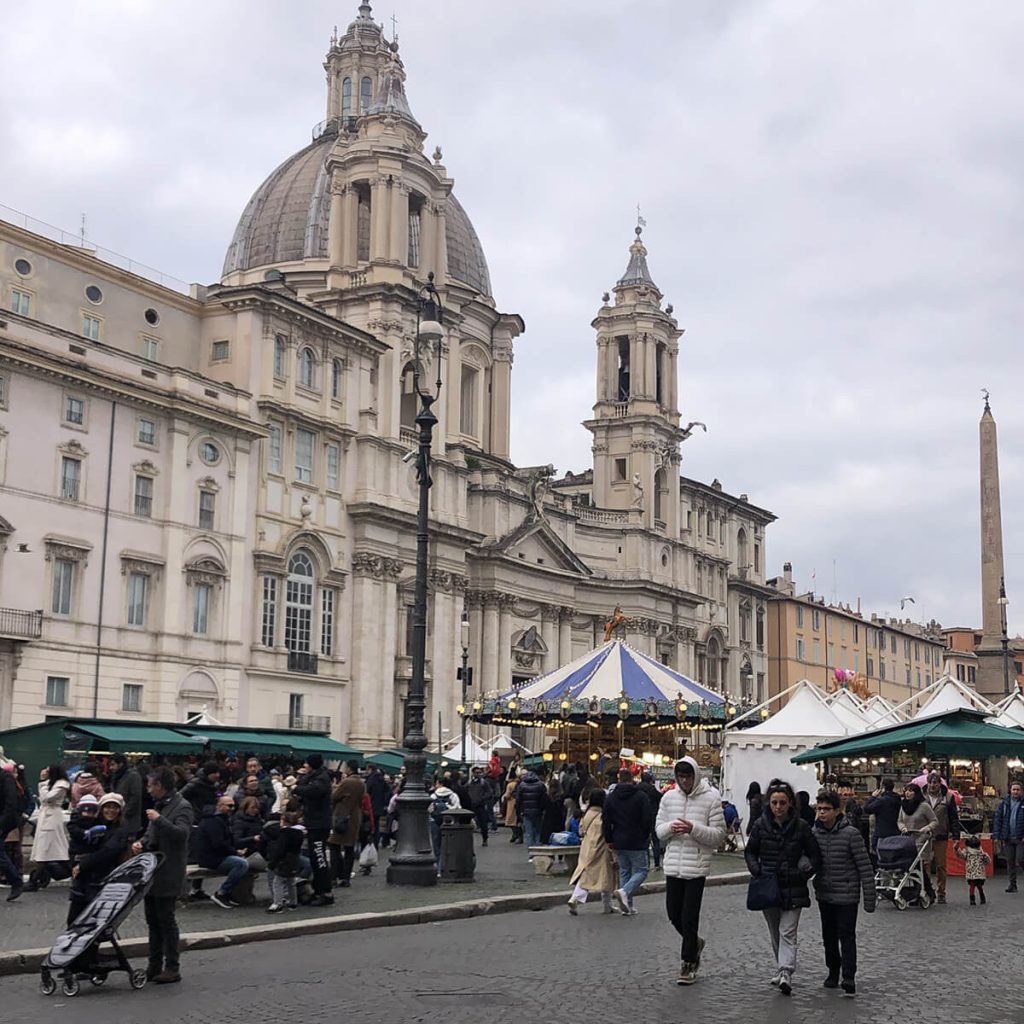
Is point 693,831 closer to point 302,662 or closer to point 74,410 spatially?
point 74,410

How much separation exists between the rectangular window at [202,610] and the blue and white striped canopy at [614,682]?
12.3 m

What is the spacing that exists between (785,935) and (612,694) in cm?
2406

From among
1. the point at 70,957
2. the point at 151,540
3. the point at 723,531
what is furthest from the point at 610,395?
the point at 70,957

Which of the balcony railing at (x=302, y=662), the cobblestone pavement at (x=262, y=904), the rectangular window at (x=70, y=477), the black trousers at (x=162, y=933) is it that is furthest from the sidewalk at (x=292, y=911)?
the balcony railing at (x=302, y=662)

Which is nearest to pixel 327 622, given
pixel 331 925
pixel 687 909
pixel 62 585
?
pixel 62 585

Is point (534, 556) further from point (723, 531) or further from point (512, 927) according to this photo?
point (512, 927)

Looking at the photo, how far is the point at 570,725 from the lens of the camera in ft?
128

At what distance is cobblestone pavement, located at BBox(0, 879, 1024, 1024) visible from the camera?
34.3 feet

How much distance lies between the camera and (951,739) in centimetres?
2569

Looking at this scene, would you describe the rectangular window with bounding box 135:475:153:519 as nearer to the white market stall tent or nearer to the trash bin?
the white market stall tent

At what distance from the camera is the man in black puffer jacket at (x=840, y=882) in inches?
451

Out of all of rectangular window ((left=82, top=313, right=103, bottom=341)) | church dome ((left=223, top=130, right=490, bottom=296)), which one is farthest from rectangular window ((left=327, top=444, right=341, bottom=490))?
church dome ((left=223, top=130, right=490, bottom=296))

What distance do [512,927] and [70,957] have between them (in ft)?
20.8

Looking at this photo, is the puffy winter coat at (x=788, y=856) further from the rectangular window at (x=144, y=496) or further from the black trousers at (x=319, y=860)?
the rectangular window at (x=144, y=496)
